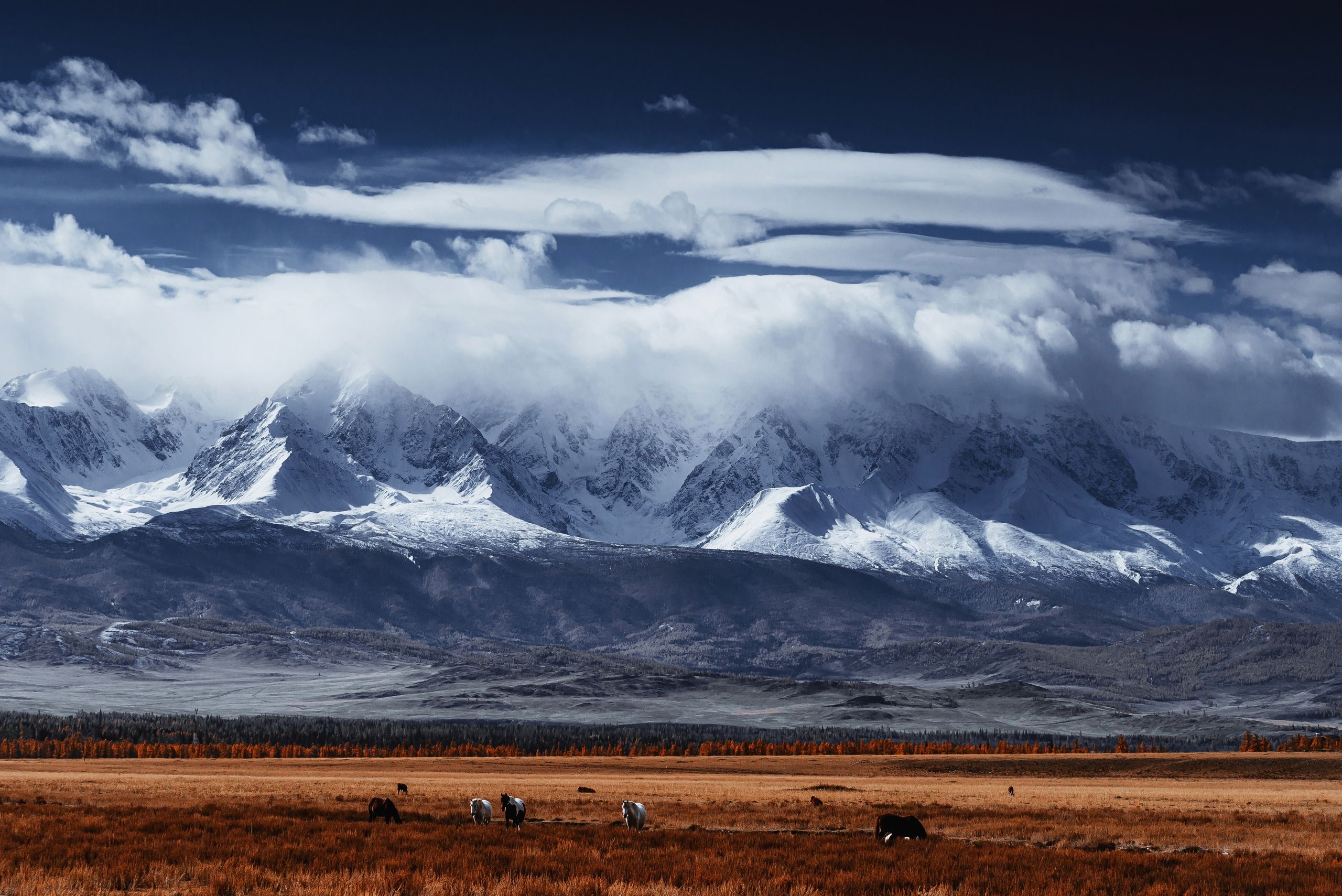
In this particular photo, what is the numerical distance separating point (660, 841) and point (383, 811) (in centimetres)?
1132

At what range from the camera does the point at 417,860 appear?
33344 mm

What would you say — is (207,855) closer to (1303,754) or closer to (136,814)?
(136,814)

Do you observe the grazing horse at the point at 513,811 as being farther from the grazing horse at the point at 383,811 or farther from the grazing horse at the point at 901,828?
the grazing horse at the point at 901,828

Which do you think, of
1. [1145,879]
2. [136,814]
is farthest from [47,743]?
[1145,879]

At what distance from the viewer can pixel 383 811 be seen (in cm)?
4634

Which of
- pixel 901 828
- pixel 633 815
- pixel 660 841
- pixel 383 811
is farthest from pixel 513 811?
pixel 901 828

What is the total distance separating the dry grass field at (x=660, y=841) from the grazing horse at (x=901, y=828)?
1.28 meters

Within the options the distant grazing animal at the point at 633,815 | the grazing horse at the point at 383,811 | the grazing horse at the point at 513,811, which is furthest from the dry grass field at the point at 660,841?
the grazing horse at the point at 513,811

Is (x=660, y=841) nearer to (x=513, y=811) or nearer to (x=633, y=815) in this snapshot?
(x=633, y=815)

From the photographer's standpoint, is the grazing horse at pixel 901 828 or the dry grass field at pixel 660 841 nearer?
the dry grass field at pixel 660 841

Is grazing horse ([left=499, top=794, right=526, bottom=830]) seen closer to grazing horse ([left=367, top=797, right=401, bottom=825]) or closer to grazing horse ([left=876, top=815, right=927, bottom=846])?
grazing horse ([left=367, top=797, right=401, bottom=825])

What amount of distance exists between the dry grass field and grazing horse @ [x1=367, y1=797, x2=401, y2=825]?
50cm

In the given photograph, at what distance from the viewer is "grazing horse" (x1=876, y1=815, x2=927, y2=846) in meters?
41.8

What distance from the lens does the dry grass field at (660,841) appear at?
30.3 m
